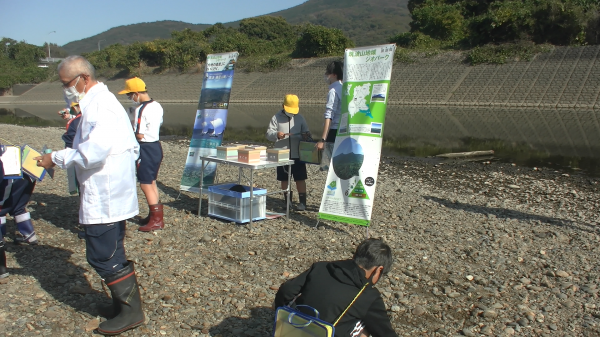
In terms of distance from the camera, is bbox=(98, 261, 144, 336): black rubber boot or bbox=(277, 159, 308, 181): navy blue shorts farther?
bbox=(277, 159, 308, 181): navy blue shorts

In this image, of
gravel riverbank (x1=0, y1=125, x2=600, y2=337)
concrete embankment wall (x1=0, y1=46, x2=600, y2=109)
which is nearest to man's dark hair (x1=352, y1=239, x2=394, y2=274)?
gravel riverbank (x1=0, y1=125, x2=600, y2=337)

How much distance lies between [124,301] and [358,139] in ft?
11.8

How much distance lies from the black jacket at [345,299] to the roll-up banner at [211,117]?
5192mm

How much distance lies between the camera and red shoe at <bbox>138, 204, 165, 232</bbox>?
6289 mm

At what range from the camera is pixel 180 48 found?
57.1 meters

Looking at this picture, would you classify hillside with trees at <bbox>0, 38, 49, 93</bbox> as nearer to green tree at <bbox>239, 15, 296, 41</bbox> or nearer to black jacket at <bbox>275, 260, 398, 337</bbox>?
Result: green tree at <bbox>239, 15, 296, 41</bbox>

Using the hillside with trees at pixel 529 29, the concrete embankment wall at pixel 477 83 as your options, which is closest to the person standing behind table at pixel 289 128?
the concrete embankment wall at pixel 477 83

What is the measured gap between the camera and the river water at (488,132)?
14.7 m

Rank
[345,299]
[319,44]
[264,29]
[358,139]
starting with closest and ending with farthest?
[345,299] < [358,139] < [319,44] < [264,29]

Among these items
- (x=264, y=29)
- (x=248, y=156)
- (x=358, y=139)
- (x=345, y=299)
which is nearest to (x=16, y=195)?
(x=248, y=156)

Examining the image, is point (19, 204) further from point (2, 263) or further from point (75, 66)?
point (75, 66)

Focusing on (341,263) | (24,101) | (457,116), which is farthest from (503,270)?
(24,101)

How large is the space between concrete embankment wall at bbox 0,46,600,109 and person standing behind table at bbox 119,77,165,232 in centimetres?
2795

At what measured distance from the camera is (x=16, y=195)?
210 inches
